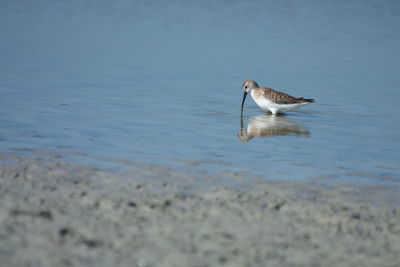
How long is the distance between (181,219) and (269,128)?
6.51 m

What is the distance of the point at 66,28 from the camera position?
25.7 meters

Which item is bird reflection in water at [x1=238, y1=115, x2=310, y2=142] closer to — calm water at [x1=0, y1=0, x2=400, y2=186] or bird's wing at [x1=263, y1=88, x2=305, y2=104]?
calm water at [x1=0, y1=0, x2=400, y2=186]

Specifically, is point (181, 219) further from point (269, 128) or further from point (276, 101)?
point (276, 101)

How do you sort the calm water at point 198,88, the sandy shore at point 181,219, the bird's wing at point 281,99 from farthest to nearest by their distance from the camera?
the bird's wing at point 281,99, the calm water at point 198,88, the sandy shore at point 181,219

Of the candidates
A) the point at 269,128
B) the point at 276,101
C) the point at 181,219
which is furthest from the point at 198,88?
the point at 181,219

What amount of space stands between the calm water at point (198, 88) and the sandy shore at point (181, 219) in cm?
85

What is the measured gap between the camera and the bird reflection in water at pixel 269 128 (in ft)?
40.3

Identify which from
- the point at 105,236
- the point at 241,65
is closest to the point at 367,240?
the point at 105,236

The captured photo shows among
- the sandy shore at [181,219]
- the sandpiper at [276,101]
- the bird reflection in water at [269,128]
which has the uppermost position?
the sandpiper at [276,101]

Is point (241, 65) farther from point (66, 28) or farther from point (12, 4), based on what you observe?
point (12, 4)

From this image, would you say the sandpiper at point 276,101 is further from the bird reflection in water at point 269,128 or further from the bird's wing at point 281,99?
the bird reflection in water at point 269,128

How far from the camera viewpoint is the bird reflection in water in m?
12.3

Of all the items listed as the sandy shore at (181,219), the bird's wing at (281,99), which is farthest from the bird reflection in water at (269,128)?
the sandy shore at (181,219)

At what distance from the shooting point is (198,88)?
54.2 ft
